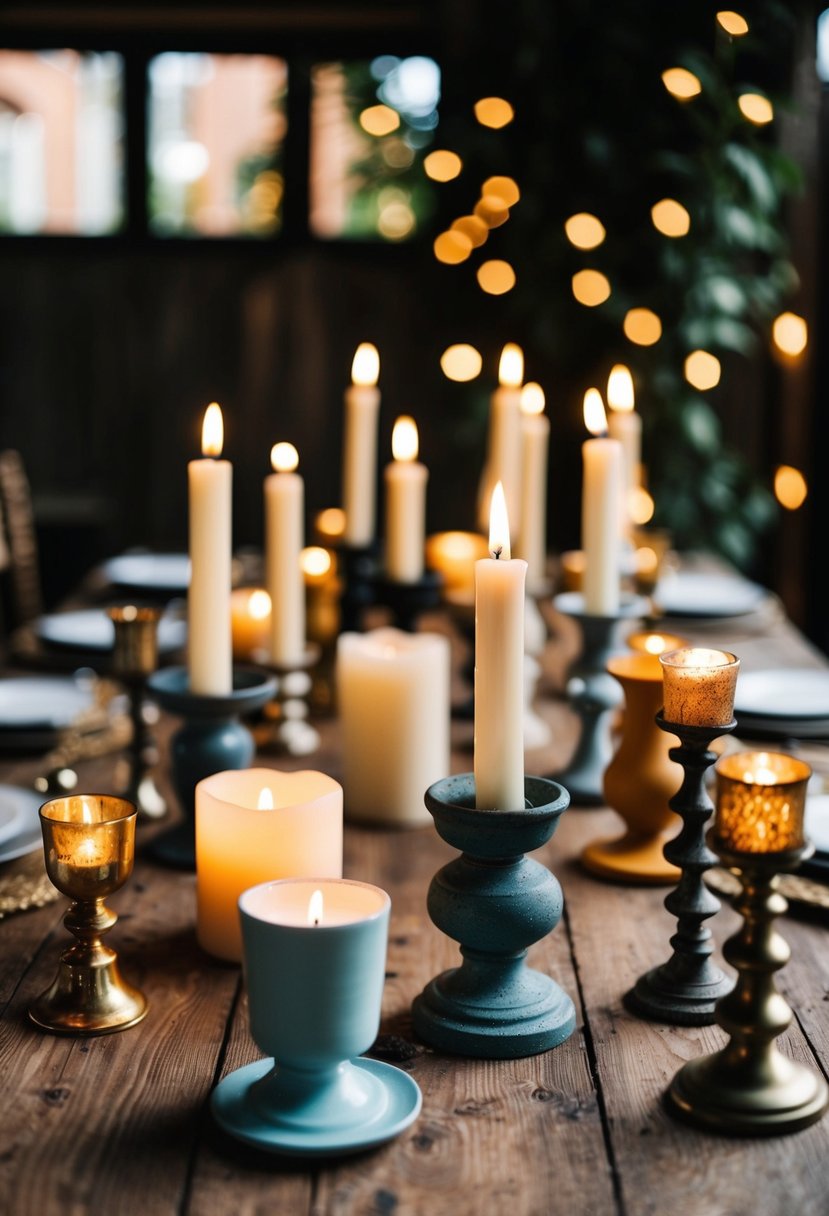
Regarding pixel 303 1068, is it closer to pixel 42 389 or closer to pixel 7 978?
pixel 7 978

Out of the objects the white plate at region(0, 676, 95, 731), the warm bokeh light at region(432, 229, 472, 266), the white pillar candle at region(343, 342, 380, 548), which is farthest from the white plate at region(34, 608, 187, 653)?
the warm bokeh light at region(432, 229, 472, 266)

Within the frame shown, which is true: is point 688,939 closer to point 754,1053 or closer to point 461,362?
point 754,1053

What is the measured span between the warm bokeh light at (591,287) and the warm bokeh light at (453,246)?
33cm

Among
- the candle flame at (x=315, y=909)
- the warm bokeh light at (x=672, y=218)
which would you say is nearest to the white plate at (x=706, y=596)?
the warm bokeh light at (x=672, y=218)

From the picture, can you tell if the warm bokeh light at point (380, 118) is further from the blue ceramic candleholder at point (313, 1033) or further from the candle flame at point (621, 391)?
the blue ceramic candleholder at point (313, 1033)

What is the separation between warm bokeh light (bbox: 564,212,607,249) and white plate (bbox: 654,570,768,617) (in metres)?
1.27

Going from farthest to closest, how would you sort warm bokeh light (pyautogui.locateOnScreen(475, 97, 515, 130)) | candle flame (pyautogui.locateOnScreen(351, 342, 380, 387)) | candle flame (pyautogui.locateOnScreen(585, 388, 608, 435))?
warm bokeh light (pyautogui.locateOnScreen(475, 97, 515, 130))
candle flame (pyautogui.locateOnScreen(351, 342, 380, 387))
candle flame (pyautogui.locateOnScreen(585, 388, 608, 435))

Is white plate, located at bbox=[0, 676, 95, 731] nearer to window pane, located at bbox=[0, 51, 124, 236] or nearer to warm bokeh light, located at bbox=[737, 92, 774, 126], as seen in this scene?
warm bokeh light, located at bbox=[737, 92, 774, 126]

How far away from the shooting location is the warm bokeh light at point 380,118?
3711 millimetres

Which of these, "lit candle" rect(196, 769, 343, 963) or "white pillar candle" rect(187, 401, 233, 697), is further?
"white pillar candle" rect(187, 401, 233, 697)

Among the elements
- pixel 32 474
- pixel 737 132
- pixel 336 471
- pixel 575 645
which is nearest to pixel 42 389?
pixel 32 474

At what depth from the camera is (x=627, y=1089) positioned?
0.82 meters

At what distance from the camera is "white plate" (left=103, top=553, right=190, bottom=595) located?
7.40 ft

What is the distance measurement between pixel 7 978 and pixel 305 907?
0.27 metres
